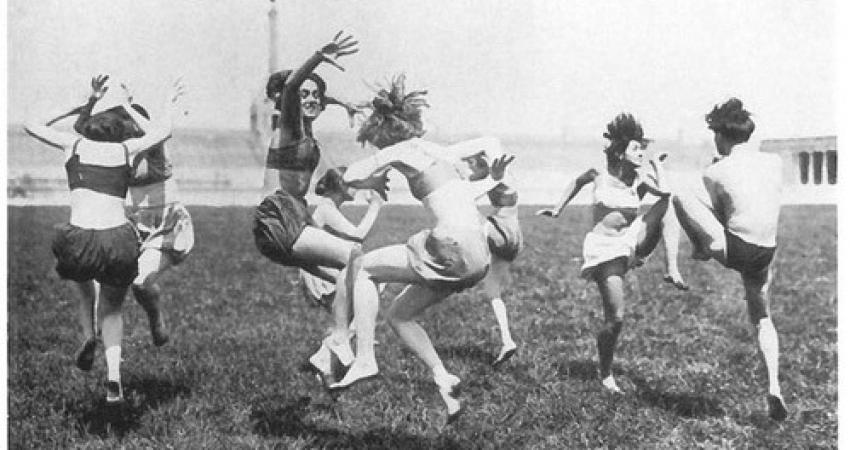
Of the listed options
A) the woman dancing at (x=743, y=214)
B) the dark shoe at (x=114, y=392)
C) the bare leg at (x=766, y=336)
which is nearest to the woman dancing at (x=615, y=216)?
the woman dancing at (x=743, y=214)

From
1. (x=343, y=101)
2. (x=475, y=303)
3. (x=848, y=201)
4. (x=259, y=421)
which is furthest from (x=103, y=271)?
(x=848, y=201)

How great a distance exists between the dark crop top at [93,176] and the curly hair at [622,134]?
2.55 m

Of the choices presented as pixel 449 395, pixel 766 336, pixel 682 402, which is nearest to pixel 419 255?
pixel 449 395

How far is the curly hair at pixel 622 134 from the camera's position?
17.3ft

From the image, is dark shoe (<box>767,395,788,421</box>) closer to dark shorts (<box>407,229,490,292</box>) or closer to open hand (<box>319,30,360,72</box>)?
dark shorts (<box>407,229,490,292</box>)

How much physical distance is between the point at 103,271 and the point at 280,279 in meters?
3.20

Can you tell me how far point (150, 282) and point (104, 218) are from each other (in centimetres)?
72

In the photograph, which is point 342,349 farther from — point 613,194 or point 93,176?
point 613,194

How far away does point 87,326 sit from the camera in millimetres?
4973

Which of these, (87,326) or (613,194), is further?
(613,194)

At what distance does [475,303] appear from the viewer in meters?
6.79

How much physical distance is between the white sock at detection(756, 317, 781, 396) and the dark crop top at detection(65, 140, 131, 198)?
3.27 meters

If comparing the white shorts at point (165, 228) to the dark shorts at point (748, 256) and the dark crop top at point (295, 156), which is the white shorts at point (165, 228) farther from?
the dark shorts at point (748, 256)

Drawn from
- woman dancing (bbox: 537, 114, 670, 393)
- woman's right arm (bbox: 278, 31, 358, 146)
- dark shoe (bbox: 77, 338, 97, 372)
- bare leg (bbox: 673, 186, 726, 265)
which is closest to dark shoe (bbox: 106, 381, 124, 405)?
dark shoe (bbox: 77, 338, 97, 372)
